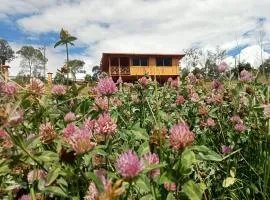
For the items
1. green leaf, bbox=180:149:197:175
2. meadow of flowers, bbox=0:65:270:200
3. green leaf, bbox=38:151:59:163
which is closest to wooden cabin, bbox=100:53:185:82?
meadow of flowers, bbox=0:65:270:200

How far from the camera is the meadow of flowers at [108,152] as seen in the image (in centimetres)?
127

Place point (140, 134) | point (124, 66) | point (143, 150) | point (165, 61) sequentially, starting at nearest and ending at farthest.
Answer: point (143, 150) < point (140, 134) < point (124, 66) < point (165, 61)

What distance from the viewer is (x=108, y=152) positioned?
5.67 feet

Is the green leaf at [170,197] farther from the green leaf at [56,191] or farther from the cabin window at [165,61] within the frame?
the cabin window at [165,61]

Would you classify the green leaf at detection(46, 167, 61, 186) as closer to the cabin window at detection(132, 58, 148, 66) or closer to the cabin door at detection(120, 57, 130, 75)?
the cabin door at detection(120, 57, 130, 75)

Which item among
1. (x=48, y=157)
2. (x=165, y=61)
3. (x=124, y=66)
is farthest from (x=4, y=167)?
(x=165, y=61)

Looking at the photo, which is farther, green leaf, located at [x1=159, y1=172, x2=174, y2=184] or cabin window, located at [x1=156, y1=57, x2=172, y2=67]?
cabin window, located at [x1=156, y1=57, x2=172, y2=67]

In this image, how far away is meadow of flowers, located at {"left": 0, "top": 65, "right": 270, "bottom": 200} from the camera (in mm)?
1270

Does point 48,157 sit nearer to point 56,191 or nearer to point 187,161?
point 56,191

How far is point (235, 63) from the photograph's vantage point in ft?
11.5

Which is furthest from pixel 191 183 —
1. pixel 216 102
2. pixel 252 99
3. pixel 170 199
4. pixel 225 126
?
pixel 216 102

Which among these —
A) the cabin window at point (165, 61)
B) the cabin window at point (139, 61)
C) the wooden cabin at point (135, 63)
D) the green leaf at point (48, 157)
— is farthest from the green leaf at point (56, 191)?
the cabin window at point (165, 61)

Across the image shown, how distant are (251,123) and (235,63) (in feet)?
2.71

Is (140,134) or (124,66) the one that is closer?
(140,134)
